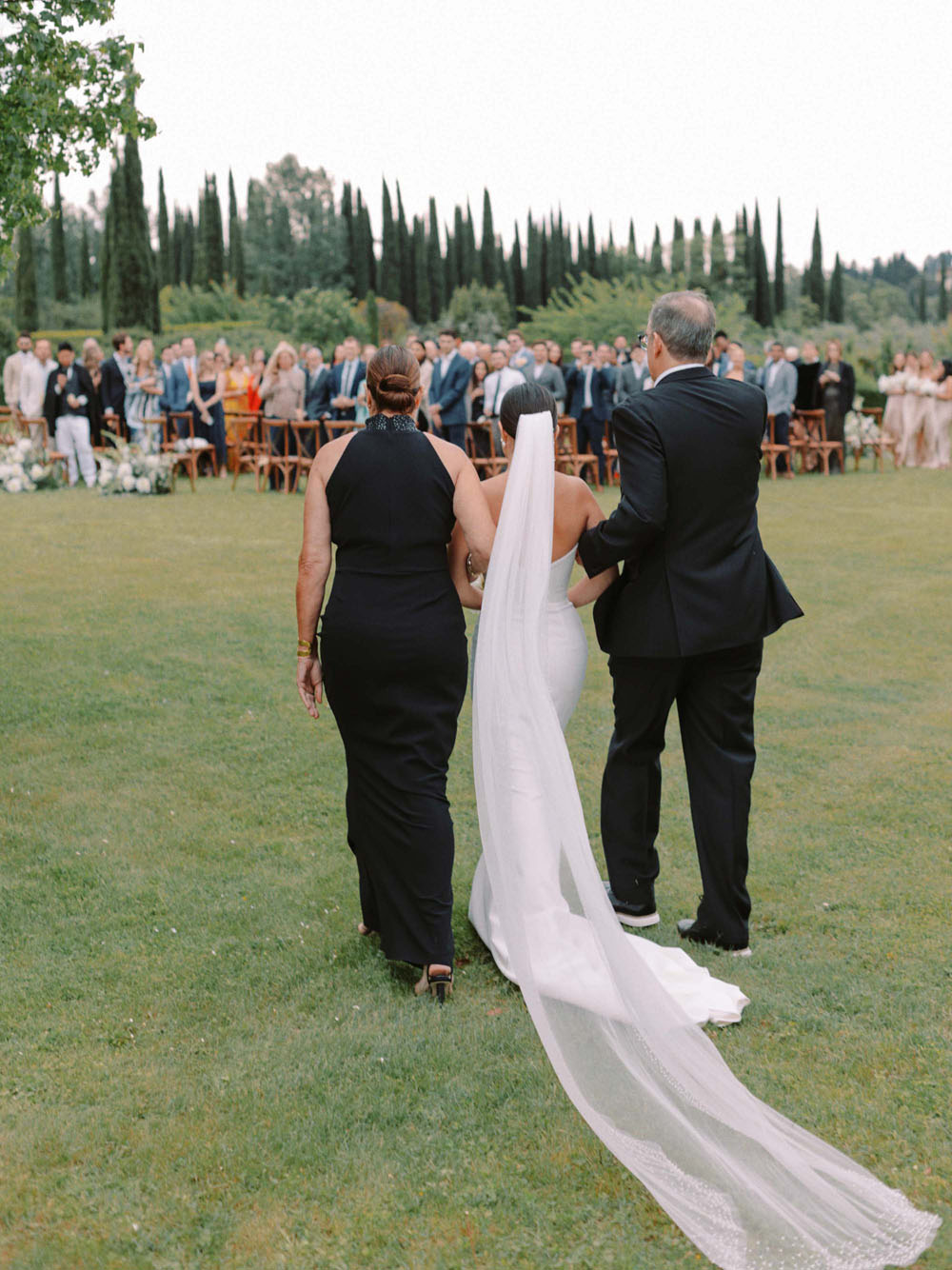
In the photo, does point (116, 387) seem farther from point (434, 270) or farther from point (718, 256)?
point (434, 270)

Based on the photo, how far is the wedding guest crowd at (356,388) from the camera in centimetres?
1880

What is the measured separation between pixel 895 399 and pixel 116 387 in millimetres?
15251

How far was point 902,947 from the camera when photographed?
4.50 m

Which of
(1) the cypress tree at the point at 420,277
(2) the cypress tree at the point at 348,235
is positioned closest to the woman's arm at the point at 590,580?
(1) the cypress tree at the point at 420,277

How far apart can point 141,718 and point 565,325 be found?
137 feet

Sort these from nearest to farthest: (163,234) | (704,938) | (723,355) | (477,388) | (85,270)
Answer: (704,938), (477,388), (723,355), (163,234), (85,270)

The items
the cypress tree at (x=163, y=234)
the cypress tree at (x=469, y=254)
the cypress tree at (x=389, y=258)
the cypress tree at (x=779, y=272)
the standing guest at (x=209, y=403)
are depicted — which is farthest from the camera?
the cypress tree at (x=469, y=254)

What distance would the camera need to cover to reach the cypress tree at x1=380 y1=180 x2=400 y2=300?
206ft

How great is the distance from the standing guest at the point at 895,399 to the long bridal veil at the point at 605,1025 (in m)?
23.1

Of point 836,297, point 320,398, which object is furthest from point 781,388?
point 836,297

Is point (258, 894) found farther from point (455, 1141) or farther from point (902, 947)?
point (902, 947)

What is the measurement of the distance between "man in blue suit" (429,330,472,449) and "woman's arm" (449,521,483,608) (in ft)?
46.8

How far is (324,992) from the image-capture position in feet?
13.7

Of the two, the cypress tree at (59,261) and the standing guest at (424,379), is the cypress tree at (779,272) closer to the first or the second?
the cypress tree at (59,261)
